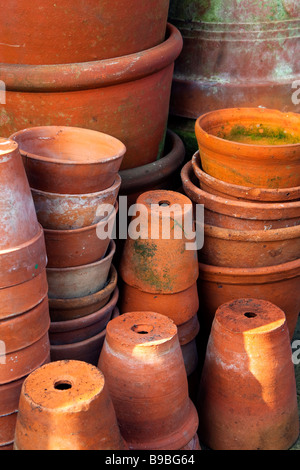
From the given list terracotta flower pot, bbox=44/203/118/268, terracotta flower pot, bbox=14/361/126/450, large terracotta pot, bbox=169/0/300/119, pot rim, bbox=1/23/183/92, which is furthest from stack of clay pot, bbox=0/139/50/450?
large terracotta pot, bbox=169/0/300/119

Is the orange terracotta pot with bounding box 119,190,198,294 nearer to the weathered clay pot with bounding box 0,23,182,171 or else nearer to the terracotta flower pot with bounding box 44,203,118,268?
the terracotta flower pot with bounding box 44,203,118,268

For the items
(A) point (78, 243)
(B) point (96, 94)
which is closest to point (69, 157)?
(B) point (96, 94)

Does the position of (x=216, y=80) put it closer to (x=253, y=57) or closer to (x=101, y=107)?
(x=253, y=57)

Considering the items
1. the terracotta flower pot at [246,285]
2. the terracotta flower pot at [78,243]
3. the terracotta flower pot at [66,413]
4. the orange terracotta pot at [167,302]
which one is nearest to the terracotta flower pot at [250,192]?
the terracotta flower pot at [246,285]

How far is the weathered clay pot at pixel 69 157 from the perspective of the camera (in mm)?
2234

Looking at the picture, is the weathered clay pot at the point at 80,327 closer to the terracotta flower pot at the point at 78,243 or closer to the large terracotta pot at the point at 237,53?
the terracotta flower pot at the point at 78,243

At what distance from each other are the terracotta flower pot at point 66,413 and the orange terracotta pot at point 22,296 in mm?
204

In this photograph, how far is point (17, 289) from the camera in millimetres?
2000

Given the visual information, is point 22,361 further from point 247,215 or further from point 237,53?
point 237,53

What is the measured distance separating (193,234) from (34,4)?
1.07m

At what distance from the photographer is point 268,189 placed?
8.99ft

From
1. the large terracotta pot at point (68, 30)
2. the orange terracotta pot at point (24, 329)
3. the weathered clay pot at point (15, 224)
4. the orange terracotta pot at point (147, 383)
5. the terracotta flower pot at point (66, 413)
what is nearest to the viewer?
the terracotta flower pot at point (66, 413)

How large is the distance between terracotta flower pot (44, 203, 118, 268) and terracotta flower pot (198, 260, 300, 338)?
22.8 inches
